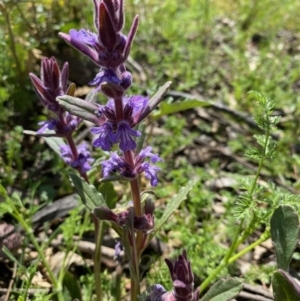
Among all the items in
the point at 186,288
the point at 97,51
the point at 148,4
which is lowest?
the point at 186,288

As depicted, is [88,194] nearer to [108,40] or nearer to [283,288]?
[108,40]

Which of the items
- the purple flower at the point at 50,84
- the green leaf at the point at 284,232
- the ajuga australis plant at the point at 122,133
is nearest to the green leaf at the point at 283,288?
the ajuga australis plant at the point at 122,133

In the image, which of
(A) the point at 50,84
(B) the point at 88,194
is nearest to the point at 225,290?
(B) the point at 88,194

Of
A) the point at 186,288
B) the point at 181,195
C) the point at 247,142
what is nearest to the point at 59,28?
the point at 247,142

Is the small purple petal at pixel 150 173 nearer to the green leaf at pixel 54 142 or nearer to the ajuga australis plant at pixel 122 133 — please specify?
the ajuga australis plant at pixel 122 133

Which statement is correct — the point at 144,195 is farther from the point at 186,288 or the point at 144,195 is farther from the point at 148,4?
the point at 148,4

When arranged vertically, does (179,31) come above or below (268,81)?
above
